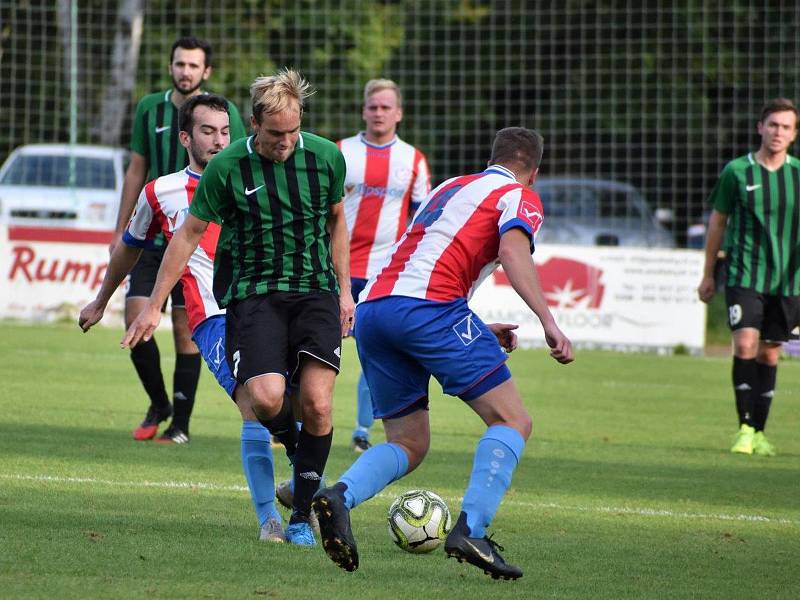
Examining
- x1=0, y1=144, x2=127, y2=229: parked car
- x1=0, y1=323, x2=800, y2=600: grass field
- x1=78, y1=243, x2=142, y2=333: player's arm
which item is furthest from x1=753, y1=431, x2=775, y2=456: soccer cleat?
x1=0, y1=144, x2=127, y2=229: parked car

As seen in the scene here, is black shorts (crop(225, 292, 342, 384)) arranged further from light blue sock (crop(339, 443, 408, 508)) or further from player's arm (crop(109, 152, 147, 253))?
player's arm (crop(109, 152, 147, 253))

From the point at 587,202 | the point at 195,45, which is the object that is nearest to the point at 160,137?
the point at 195,45

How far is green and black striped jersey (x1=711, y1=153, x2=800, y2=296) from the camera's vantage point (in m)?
9.47

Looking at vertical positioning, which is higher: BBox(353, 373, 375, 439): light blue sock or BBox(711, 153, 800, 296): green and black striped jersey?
BBox(711, 153, 800, 296): green and black striped jersey

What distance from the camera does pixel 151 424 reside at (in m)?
8.75

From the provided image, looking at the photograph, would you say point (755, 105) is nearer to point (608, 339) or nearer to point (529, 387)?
point (608, 339)

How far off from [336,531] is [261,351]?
94 cm

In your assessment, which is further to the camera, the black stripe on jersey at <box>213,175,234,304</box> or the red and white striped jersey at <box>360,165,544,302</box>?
the black stripe on jersey at <box>213,175,234,304</box>

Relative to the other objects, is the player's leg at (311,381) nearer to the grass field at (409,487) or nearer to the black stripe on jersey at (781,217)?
the grass field at (409,487)

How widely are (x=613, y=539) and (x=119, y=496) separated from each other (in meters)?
2.20

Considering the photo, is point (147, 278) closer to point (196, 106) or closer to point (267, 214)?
point (196, 106)

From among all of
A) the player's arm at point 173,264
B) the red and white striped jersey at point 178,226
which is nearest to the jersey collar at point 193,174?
the red and white striped jersey at point 178,226

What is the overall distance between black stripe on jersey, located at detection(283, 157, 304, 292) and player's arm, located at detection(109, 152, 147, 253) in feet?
Answer: 10.6

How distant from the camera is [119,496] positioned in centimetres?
661
